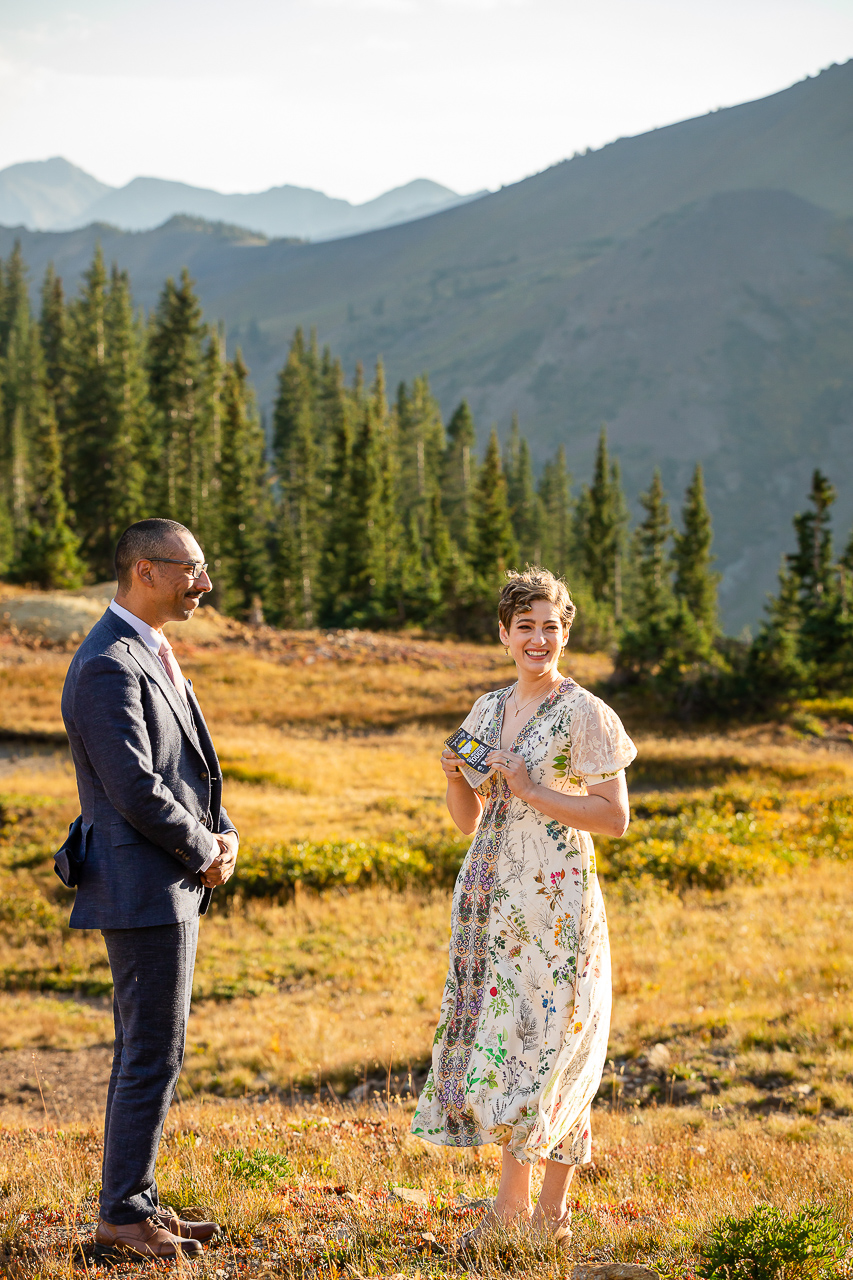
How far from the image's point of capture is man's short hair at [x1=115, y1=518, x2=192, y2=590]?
3.51 metres

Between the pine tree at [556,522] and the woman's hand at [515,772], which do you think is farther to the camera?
the pine tree at [556,522]

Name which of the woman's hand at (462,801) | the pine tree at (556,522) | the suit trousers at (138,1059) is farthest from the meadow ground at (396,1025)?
the pine tree at (556,522)

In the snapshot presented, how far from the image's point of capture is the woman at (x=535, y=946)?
342 cm

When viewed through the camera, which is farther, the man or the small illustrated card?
the small illustrated card

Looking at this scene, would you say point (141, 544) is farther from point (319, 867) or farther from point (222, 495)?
point (222, 495)

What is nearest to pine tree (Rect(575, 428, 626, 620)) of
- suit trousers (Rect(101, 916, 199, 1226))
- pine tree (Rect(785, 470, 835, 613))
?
pine tree (Rect(785, 470, 835, 613))

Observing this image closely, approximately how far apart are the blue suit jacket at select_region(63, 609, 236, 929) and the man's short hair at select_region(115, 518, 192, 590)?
0.63 ft

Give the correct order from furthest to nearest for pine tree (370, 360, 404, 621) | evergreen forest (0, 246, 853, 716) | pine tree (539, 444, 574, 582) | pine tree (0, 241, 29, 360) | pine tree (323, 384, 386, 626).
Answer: pine tree (0, 241, 29, 360), pine tree (539, 444, 574, 582), pine tree (323, 384, 386, 626), pine tree (370, 360, 404, 621), evergreen forest (0, 246, 853, 716)

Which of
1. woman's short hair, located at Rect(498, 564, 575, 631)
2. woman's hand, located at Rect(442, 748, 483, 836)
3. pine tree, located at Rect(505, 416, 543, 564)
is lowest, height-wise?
woman's hand, located at Rect(442, 748, 483, 836)

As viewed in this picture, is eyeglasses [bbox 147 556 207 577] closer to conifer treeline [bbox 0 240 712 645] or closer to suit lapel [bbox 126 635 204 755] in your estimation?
suit lapel [bbox 126 635 204 755]

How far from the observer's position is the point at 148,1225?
11.2 feet

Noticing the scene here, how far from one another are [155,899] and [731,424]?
18771 cm

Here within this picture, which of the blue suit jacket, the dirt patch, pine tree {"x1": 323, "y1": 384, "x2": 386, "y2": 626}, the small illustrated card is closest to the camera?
the blue suit jacket

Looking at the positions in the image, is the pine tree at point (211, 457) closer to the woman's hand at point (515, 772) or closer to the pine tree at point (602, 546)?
the pine tree at point (602, 546)
